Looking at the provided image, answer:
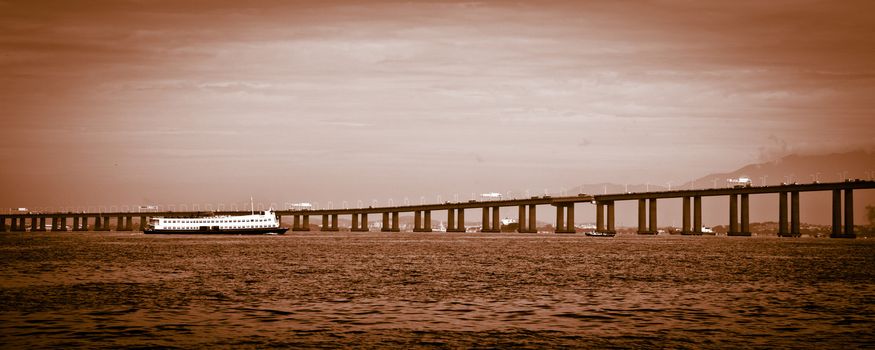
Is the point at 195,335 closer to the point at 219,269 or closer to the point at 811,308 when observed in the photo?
the point at 811,308

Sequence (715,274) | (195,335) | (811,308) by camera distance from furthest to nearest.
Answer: (715,274) < (811,308) < (195,335)

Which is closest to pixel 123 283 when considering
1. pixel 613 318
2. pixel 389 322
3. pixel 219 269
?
pixel 219 269

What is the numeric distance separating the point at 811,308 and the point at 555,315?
41.8 ft

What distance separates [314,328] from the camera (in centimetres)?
3781

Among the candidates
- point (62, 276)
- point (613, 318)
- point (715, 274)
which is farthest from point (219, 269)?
point (613, 318)

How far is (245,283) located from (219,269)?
17.0 metres

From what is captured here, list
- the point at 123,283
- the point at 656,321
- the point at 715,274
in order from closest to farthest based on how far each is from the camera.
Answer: the point at 656,321 < the point at 123,283 < the point at 715,274

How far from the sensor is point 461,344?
3356 cm

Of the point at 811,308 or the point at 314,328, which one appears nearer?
the point at 314,328

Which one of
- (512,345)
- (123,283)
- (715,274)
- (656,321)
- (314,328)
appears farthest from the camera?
(715,274)

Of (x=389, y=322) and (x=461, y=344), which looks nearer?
(x=461, y=344)

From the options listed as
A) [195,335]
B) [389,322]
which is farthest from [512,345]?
[195,335]

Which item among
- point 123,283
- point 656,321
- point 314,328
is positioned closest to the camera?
point 314,328

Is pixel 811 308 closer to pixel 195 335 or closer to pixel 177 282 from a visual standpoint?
pixel 195 335
